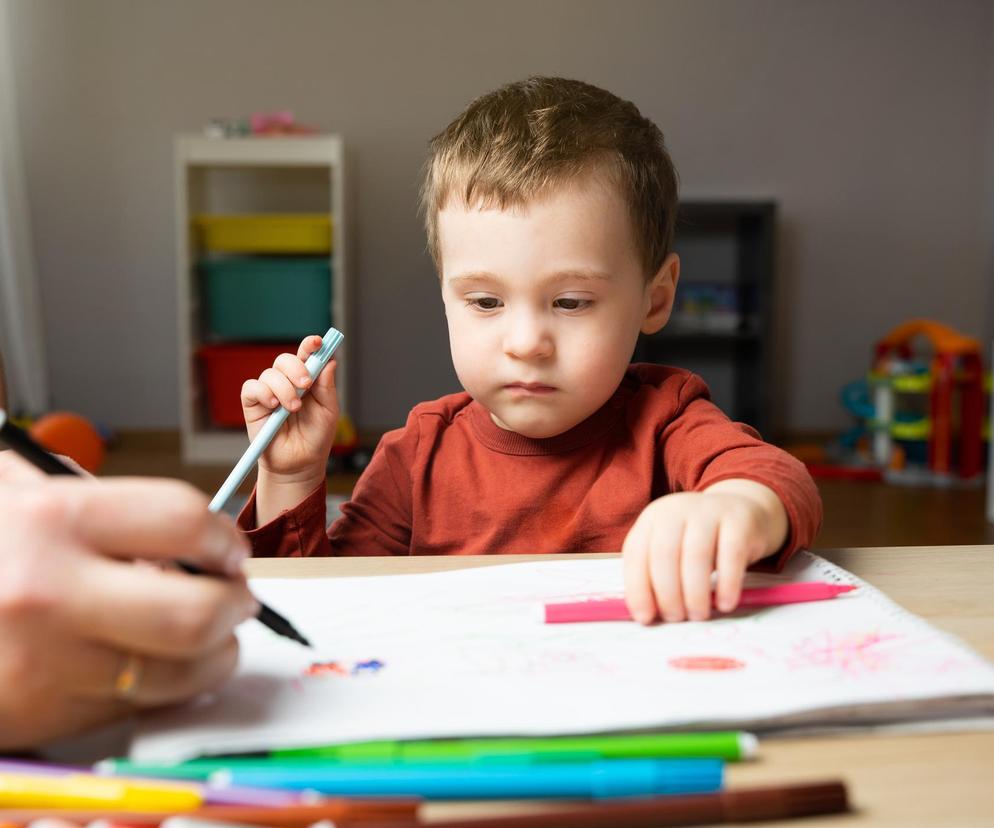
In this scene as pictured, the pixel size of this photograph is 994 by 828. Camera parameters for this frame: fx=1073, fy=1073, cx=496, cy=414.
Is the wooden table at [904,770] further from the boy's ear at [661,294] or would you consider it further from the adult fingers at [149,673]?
the boy's ear at [661,294]

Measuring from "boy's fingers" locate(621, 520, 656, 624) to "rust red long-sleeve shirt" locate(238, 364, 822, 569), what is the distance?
0.27 metres

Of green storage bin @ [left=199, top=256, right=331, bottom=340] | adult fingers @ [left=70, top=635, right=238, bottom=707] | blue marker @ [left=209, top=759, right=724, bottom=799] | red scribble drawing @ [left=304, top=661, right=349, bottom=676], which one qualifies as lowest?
green storage bin @ [left=199, top=256, right=331, bottom=340]

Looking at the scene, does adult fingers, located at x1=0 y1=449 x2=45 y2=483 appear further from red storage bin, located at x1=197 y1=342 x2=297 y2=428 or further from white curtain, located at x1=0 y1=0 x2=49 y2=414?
white curtain, located at x1=0 y1=0 x2=49 y2=414

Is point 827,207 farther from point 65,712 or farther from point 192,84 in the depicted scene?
point 65,712

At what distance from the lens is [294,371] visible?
0.69 m

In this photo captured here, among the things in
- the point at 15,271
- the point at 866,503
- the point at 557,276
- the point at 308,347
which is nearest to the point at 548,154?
the point at 557,276

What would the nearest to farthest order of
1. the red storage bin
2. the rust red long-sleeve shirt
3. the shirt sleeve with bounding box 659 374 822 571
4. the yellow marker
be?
the yellow marker < the shirt sleeve with bounding box 659 374 822 571 < the rust red long-sleeve shirt < the red storage bin

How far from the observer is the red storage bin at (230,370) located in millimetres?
3145

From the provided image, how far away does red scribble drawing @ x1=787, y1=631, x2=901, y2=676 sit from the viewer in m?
0.36

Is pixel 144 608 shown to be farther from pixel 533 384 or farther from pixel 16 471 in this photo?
pixel 533 384

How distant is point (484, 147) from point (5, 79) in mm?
2850

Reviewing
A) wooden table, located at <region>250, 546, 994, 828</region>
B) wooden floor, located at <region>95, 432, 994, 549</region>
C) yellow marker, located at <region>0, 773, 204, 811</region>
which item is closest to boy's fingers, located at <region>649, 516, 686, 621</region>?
wooden table, located at <region>250, 546, 994, 828</region>

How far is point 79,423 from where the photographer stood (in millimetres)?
2516

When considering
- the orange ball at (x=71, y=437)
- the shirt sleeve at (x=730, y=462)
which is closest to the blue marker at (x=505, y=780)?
the shirt sleeve at (x=730, y=462)
